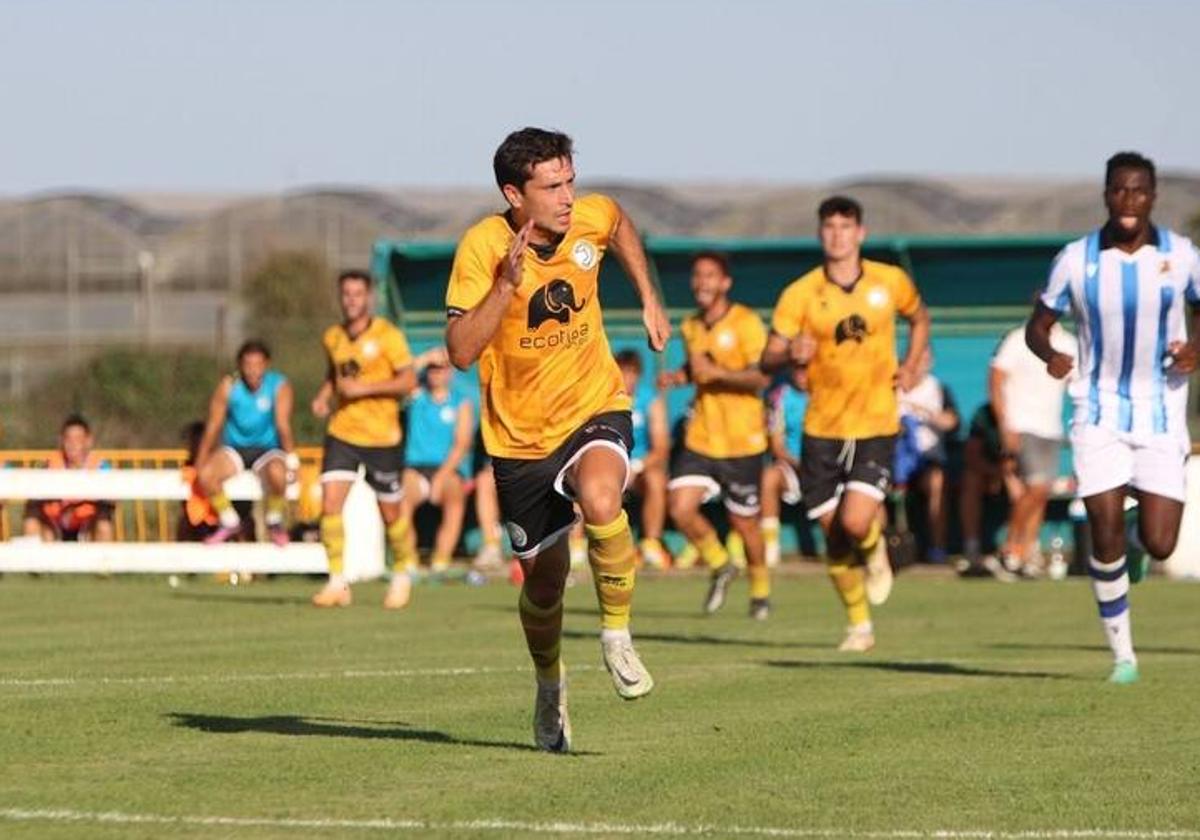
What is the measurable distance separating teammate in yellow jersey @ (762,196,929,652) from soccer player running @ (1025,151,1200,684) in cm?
272

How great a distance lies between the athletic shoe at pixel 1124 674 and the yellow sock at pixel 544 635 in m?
3.92

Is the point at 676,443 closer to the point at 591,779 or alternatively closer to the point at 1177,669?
the point at 1177,669

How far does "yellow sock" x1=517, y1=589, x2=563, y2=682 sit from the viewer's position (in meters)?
9.88

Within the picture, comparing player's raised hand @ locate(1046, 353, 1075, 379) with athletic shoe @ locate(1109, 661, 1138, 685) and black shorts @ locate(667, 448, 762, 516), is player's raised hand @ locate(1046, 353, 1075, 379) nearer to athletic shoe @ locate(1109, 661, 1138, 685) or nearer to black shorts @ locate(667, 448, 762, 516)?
athletic shoe @ locate(1109, 661, 1138, 685)

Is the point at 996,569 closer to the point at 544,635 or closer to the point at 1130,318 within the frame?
the point at 1130,318

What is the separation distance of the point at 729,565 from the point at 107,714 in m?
9.78

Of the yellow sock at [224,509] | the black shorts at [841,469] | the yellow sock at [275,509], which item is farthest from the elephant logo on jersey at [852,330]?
the yellow sock at [224,509]

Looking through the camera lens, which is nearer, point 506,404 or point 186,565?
point 506,404

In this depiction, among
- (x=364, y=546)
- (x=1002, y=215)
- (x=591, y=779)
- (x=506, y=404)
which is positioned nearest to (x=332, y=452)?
(x=364, y=546)

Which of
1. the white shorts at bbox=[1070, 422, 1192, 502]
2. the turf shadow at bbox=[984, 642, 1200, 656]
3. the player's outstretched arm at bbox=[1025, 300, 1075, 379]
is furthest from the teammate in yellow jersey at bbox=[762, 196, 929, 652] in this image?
the white shorts at bbox=[1070, 422, 1192, 502]

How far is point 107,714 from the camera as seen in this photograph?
1094cm

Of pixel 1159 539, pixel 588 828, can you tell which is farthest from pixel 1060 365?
pixel 588 828

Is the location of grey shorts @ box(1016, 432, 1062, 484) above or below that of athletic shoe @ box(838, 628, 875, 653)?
below

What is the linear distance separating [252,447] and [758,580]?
261 inches
